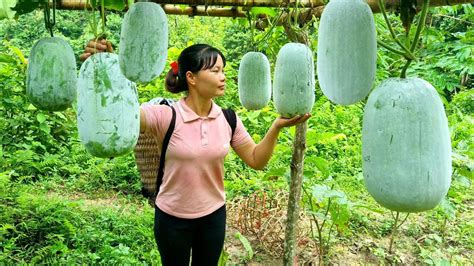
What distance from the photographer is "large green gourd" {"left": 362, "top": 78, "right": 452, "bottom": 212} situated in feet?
2.21

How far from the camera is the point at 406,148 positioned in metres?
0.68

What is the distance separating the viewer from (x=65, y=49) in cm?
111

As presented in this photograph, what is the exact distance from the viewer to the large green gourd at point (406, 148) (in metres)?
0.67

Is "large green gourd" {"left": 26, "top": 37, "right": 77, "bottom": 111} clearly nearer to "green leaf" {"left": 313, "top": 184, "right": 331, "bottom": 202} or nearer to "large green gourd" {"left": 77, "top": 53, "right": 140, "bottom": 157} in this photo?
"large green gourd" {"left": 77, "top": 53, "right": 140, "bottom": 157}

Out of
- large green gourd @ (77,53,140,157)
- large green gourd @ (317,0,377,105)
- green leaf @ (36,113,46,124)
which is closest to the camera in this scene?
large green gourd @ (317,0,377,105)

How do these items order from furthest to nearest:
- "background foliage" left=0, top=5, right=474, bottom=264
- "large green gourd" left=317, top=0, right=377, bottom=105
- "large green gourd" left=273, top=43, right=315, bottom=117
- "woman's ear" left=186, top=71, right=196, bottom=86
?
"background foliage" left=0, top=5, right=474, bottom=264, "woman's ear" left=186, top=71, right=196, bottom=86, "large green gourd" left=273, top=43, right=315, bottom=117, "large green gourd" left=317, top=0, right=377, bottom=105

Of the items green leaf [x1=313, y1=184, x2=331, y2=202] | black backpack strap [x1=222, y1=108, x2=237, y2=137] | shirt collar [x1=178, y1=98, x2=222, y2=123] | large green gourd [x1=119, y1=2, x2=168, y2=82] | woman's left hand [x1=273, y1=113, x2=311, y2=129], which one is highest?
large green gourd [x1=119, y1=2, x2=168, y2=82]

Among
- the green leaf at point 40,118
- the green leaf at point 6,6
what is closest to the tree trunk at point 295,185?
the green leaf at point 6,6

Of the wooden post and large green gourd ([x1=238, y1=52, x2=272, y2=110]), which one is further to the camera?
the wooden post

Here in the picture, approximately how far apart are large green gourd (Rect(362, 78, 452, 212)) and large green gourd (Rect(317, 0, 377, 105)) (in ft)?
0.36

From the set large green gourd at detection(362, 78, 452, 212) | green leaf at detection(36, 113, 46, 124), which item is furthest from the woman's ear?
green leaf at detection(36, 113, 46, 124)

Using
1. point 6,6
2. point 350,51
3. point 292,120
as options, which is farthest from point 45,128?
point 350,51

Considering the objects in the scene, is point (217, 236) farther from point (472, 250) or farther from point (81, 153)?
point (81, 153)

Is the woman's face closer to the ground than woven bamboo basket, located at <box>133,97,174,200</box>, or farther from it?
farther from it
